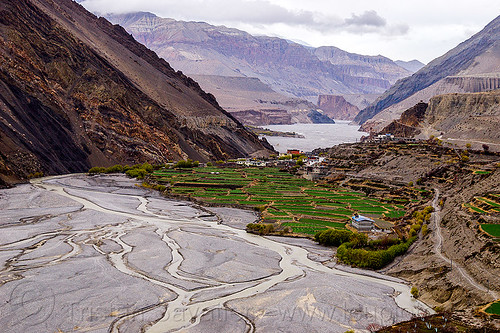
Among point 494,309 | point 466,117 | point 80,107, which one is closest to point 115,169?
point 80,107

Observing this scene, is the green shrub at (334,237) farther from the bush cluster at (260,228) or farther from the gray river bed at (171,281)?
the bush cluster at (260,228)

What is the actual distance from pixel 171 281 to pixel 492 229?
2544 cm

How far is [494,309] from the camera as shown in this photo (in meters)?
29.7

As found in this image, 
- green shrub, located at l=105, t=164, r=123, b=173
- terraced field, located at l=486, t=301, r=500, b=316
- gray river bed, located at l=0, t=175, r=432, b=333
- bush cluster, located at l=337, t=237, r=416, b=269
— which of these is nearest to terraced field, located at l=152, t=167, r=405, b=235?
gray river bed, located at l=0, t=175, r=432, b=333

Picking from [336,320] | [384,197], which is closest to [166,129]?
[384,197]

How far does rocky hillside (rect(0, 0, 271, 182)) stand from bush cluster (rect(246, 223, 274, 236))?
44.8 m

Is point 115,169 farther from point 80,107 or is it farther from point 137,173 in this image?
point 80,107

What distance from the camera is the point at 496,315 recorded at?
29.0 metres

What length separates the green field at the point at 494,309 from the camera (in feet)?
96.4

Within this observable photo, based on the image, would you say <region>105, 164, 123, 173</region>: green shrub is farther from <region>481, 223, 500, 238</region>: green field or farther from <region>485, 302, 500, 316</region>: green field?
<region>485, 302, 500, 316</region>: green field

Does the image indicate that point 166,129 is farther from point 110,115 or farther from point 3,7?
point 3,7

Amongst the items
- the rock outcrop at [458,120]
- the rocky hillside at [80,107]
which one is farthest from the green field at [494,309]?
the rock outcrop at [458,120]

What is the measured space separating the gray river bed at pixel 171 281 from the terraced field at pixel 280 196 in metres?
7.80

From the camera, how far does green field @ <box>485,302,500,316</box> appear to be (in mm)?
29392
